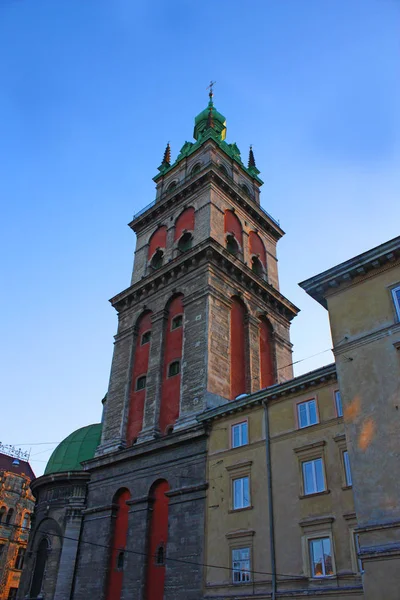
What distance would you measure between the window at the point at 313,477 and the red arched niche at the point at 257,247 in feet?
73.9

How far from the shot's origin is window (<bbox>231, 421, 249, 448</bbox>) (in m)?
26.1

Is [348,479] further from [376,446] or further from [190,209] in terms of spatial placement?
[190,209]

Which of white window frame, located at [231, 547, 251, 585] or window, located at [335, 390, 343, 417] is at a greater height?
window, located at [335, 390, 343, 417]

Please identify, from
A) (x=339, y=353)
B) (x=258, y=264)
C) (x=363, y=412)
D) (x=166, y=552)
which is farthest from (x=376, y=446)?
(x=258, y=264)

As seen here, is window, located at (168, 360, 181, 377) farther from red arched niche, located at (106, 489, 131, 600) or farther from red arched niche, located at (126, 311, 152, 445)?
red arched niche, located at (106, 489, 131, 600)

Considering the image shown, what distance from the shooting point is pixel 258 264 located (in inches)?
1700

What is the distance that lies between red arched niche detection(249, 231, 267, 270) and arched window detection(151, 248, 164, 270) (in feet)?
23.2

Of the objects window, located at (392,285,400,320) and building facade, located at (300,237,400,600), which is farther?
window, located at (392,285,400,320)

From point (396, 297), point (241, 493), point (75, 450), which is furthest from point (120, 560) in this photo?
point (396, 297)

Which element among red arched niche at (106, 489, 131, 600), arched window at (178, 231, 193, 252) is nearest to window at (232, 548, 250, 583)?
red arched niche at (106, 489, 131, 600)

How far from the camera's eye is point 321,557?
2058 centimetres

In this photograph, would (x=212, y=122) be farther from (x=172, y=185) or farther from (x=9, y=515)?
(x=9, y=515)

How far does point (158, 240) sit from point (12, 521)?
1511 inches

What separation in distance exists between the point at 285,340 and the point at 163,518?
53.8 feet
